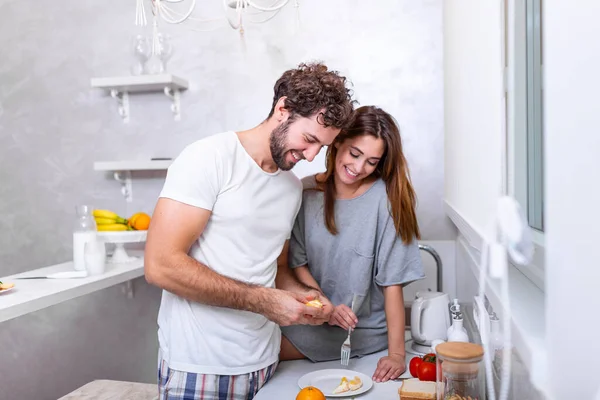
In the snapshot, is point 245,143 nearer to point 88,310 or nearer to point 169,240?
point 169,240

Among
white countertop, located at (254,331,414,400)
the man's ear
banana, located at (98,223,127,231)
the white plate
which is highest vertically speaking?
the man's ear

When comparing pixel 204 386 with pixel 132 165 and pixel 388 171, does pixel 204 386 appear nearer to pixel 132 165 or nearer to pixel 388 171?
pixel 388 171

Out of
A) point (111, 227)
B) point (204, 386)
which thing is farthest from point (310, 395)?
point (111, 227)

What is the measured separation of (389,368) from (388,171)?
1.94ft

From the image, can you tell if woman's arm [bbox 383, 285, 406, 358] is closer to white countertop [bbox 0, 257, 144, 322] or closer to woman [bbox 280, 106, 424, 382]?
woman [bbox 280, 106, 424, 382]

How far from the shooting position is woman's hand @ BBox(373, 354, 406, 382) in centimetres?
157

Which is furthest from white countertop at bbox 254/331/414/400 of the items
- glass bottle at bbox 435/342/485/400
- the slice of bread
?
glass bottle at bbox 435/342/485/400

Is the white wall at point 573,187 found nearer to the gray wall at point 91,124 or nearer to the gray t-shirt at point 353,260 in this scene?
the gray t-shirt at point 353,260

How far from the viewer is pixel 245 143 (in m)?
1.45

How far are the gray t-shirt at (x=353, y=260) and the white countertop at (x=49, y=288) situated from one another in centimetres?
72

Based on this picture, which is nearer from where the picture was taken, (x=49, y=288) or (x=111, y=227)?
(x=49, y=288)

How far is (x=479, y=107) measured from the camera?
1.08m

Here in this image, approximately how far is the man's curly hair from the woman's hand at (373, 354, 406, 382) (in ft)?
2.32

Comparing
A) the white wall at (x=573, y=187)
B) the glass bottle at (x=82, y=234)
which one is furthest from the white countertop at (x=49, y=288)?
the white wall at (x=573, y=187)
